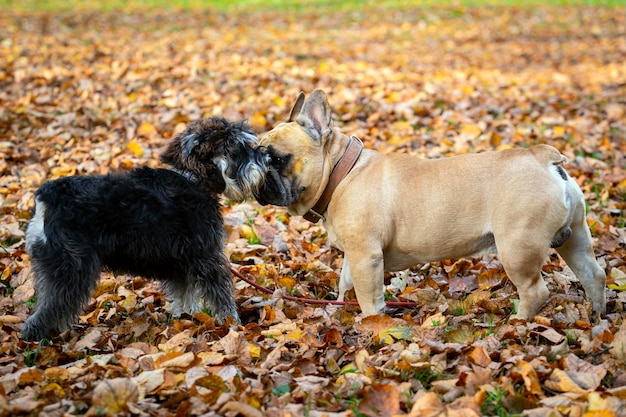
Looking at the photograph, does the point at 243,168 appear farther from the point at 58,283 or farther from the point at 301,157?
the point at 58,283

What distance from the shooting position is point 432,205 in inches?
186

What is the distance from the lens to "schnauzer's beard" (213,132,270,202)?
479 centimetres

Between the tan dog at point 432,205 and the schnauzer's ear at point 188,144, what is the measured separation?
53 centimetres

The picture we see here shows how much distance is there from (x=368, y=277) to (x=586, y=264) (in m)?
1.55

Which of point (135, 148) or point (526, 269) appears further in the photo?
point (135, 148)

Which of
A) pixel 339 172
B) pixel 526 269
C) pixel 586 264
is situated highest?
pixel 339 172

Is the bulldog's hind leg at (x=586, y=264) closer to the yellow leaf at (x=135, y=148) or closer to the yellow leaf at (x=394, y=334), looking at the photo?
the yellow leaf at (x=394, y=334)

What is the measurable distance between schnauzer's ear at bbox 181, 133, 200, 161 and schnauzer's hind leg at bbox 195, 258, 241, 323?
790mm

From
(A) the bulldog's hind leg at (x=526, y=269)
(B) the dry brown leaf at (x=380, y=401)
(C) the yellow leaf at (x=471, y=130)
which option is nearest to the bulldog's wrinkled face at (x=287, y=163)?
(A) the bulldog's hind leg at (x=526, y=269)

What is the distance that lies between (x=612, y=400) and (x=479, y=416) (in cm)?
67

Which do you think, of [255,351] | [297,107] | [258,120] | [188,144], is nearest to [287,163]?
[297,107]

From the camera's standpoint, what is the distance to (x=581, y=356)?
4012mm

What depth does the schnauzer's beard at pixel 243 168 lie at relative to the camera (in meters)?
4.79

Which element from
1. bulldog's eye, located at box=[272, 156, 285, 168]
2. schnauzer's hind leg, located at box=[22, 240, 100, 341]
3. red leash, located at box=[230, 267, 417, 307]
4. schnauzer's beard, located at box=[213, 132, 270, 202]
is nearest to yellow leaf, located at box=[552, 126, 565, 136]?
red leash, located at box=[230, 267, 417, 307]
